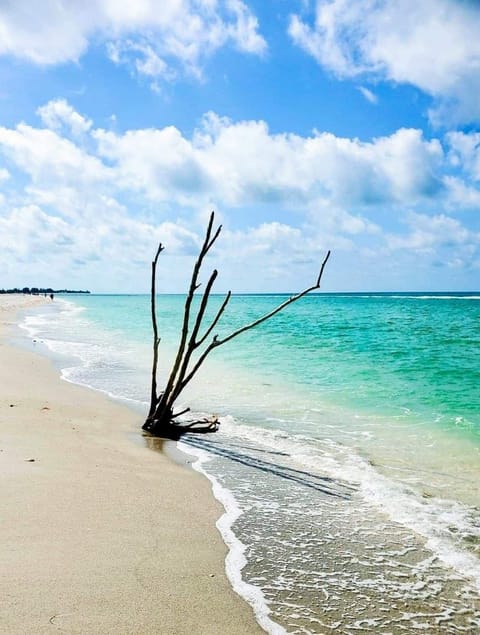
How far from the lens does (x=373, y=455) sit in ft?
24.7

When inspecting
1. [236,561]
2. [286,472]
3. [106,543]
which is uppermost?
[106,543]

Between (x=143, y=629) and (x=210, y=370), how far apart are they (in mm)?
13250

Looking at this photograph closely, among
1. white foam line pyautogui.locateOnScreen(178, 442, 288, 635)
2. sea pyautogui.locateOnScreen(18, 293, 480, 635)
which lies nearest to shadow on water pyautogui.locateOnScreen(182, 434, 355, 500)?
sea pyautogui.locateOnScreen(18, 293, 480, 635)

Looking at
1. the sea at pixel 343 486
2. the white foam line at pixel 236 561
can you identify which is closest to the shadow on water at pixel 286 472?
the sea at pixel 343 486

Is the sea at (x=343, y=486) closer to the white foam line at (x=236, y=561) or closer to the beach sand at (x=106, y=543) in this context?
the white foam line at (x=236, y=561)

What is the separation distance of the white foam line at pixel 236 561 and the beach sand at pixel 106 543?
0.06m

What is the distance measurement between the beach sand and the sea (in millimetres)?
293

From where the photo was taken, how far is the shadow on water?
5906 mm

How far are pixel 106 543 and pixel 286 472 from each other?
3129mm

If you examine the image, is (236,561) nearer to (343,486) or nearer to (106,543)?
(106,543)

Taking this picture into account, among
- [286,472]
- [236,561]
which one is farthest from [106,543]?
[286,472]

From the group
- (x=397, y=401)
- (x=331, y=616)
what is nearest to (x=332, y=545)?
(x=331, y=616)

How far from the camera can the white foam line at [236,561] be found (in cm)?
316

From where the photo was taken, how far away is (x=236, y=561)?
3.91 m
